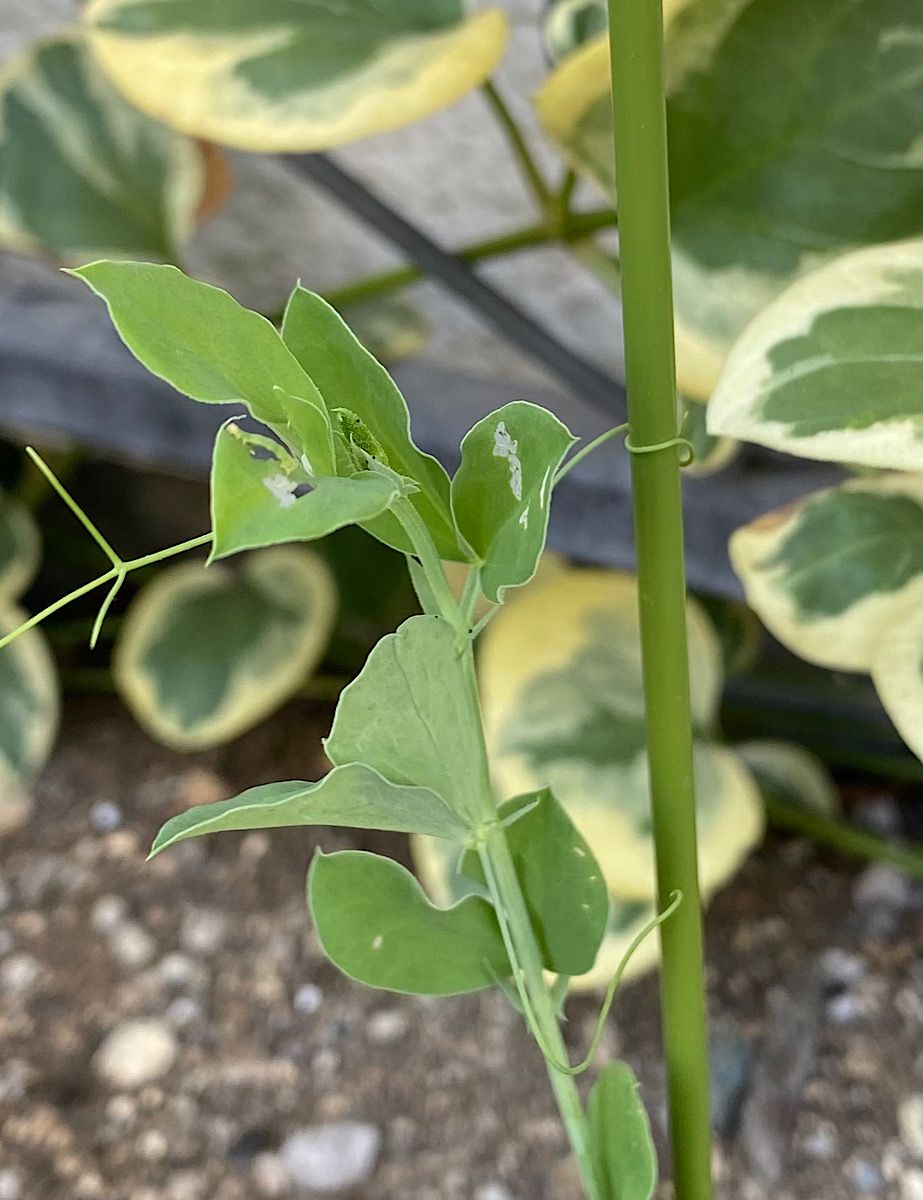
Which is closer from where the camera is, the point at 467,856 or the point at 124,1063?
the point at 467,856

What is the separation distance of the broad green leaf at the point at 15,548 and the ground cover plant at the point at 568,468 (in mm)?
250

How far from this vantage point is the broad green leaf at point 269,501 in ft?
0.36

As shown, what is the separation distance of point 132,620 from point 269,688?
0.11 meters

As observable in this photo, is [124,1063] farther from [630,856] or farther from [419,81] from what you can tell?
[419,81]

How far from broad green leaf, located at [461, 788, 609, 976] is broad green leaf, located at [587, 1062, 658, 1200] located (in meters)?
0.02

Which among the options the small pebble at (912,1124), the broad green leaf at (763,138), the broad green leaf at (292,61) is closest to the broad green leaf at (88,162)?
the broad green leaf at (292,61)

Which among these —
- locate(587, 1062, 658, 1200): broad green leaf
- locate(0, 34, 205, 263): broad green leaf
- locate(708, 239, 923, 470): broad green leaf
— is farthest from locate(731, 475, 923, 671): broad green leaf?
locate(0, 34, 205, 263): broad green leaf

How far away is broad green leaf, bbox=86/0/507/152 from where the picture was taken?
0.35 meters

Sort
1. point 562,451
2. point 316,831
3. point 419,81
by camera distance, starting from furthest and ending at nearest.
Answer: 1. point 316,831
2. point 419,81
3. point 562,451

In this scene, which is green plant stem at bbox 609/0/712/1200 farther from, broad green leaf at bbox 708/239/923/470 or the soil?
the soil

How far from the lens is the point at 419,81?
0.35 meters

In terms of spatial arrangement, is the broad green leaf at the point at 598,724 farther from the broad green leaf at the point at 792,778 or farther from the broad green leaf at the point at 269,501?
the broad green leaf at the point at 269,501

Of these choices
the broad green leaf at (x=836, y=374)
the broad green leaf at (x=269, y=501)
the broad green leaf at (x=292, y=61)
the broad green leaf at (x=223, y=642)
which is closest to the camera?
the broad green leaf at (x=269, y=501)

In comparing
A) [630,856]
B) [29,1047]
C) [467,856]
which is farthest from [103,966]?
[467,856]
